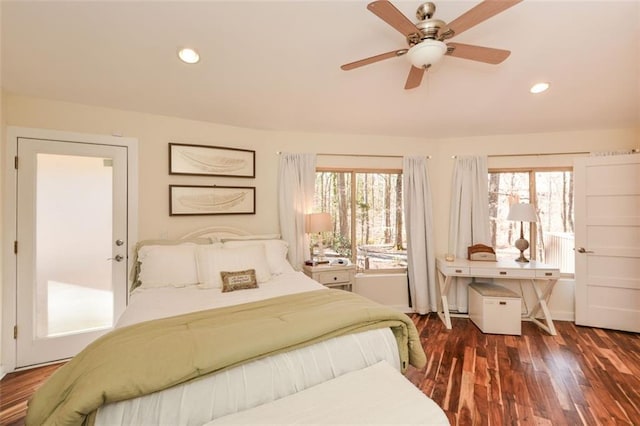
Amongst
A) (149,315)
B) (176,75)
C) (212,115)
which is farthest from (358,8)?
(149,315)

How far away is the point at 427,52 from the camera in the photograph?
1.39 meters

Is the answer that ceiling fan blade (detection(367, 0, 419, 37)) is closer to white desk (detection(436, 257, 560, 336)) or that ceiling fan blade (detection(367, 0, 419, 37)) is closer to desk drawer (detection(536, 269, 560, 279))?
white desk (detection(436, 257, 560, 336))

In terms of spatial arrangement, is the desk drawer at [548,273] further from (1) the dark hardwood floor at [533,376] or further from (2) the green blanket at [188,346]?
(2) the green blanket at [188,346]

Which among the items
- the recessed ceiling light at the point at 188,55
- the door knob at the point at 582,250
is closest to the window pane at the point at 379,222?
the door knob at the point at 582,250

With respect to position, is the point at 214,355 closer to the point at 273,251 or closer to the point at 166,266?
the point at 166,266

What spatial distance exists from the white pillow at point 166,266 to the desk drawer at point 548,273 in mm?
3404

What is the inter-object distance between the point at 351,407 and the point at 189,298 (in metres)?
1.33

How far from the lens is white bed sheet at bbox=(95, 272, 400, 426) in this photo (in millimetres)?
986

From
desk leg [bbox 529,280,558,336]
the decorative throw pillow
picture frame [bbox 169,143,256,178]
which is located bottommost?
desk leg [bbox 529,280,558,336]

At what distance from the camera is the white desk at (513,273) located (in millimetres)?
2875

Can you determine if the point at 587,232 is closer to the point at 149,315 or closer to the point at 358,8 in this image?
the point at 358,8

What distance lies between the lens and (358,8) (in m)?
1.56

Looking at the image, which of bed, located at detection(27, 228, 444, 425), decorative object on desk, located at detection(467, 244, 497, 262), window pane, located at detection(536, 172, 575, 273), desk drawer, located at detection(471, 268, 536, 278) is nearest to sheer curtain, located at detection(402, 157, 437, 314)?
decorative object on desk, located at detection(467, 244, 497, 262)

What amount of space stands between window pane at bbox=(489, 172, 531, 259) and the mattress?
3.05m
